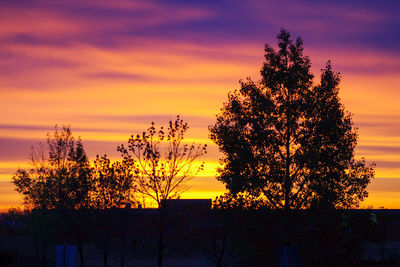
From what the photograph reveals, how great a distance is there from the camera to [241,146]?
42906 millimetres

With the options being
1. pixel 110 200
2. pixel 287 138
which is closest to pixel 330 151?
pixel 287 138

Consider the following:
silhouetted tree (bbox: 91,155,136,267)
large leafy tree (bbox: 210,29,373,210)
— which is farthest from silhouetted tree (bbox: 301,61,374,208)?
silhouetted tree (bbox: 91,155,136,267)

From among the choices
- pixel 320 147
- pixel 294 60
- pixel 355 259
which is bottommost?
pixel 355 259

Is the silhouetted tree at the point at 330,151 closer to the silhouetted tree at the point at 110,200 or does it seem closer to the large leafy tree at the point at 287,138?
the large leafy tree at the point at 287,138

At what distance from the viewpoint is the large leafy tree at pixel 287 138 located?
135 feet

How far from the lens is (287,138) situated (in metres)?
42.9

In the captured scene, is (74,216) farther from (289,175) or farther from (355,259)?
(355,259)

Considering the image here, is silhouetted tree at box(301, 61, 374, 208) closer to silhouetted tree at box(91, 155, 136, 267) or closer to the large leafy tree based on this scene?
the large leafy tree

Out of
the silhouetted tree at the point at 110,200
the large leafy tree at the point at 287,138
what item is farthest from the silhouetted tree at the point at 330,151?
the silhouetted tree at the point at 110,200

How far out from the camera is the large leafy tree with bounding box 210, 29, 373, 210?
41156mm

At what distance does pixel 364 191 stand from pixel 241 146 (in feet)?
31.2

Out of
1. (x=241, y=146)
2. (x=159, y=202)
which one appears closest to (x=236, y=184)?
(x=241, y=146)

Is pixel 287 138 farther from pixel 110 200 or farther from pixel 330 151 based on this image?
pixel 110 200

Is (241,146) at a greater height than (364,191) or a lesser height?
greater
